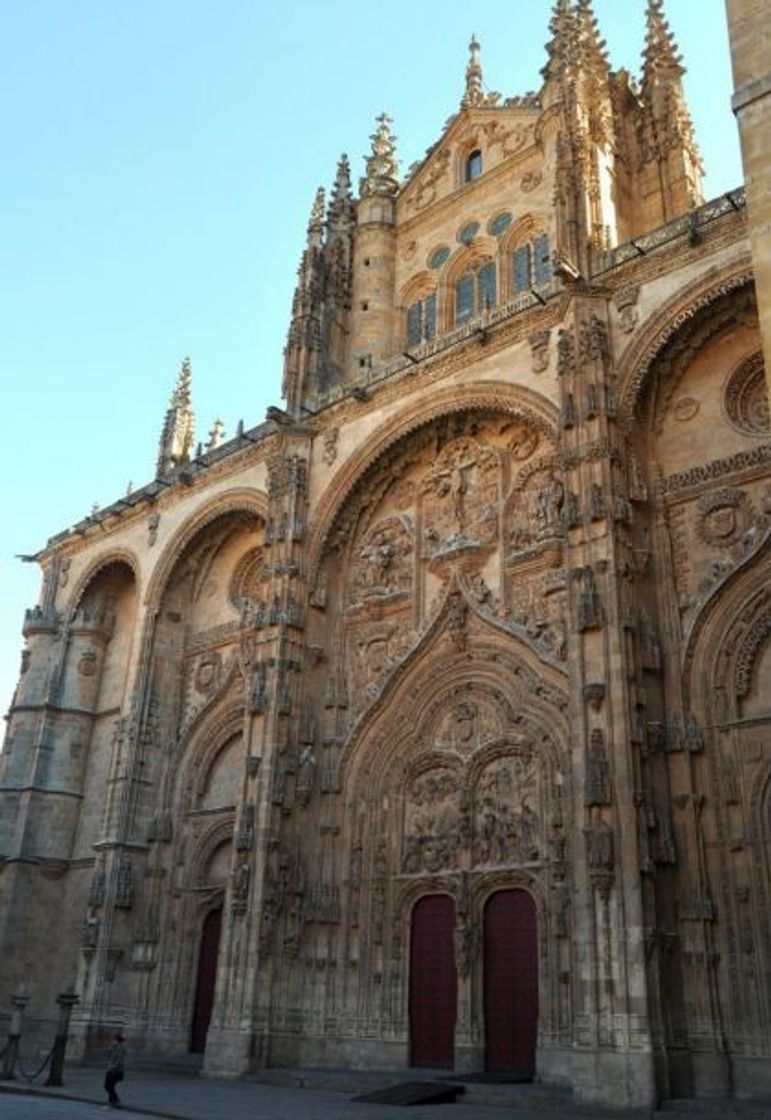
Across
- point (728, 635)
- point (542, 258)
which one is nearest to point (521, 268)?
point (542, 258)

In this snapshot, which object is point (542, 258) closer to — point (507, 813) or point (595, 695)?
point (595, 695)

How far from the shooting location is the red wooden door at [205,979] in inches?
854

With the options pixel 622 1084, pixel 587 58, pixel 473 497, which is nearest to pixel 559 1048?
pixel 622 1084

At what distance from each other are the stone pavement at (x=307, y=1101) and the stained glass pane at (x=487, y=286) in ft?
55.0

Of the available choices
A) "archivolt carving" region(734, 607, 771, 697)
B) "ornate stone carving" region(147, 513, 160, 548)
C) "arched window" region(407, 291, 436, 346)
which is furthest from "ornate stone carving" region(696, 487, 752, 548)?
"ornate stone carving" region(147, 513, 160, 548)

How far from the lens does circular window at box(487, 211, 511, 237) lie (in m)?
24.9

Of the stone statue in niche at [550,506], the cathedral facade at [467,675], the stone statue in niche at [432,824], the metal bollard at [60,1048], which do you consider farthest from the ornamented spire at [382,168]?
the metal bollard at [60,1048]

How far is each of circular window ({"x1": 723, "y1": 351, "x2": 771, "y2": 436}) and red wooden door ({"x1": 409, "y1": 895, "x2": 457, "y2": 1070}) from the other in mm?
9737

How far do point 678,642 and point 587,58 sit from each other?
13955mm

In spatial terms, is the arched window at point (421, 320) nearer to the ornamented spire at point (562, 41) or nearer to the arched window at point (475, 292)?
the arched window at point (475, 292)

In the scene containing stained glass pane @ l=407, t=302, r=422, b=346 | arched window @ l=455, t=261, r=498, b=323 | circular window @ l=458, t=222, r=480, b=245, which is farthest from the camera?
stained glass pane @ l=407, t=302, r=422, b=346

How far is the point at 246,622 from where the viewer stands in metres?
24.6

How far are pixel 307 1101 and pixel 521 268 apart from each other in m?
18.1

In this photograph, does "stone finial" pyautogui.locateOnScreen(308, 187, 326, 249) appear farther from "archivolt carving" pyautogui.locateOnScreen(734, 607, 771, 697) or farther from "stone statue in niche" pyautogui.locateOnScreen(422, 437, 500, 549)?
"archivolt carving" pyautogui.locateOnScreen(734, 607, 771, 697)
